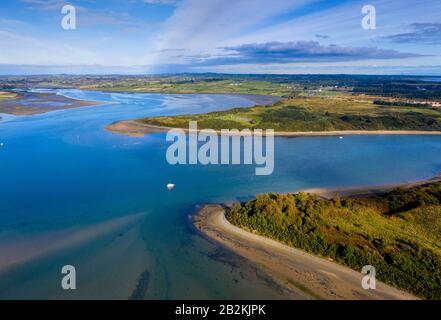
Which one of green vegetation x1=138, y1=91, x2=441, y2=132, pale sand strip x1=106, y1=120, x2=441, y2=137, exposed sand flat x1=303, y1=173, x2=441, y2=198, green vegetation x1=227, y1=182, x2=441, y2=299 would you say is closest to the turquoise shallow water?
exposed sand flat x1=303, y1=173, x2=441, y2=198

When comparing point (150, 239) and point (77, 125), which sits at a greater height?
point (77, 125)

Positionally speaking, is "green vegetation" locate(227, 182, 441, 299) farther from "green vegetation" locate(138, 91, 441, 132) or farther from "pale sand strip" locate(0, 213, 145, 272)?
"green vegetation" locate(138, 91, 441, 132)

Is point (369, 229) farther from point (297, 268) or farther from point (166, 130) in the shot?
point (166, 130)

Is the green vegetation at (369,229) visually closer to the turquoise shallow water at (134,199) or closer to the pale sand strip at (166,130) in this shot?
the turquoise shallow water at (134,199)

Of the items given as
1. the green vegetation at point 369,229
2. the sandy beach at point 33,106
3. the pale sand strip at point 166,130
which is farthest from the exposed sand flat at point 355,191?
the sandy beach at point 33,106

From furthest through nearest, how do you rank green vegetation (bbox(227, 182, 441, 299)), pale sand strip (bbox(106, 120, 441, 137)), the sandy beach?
the sandy beach → pale sand strip (bbox(106, 120, 441, 137)) → green vegetation (bbox(227, 182, 441, 299))

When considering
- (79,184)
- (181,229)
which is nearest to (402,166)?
(181,229)

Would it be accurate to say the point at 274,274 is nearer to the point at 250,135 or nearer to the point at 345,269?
the point at 345,269
